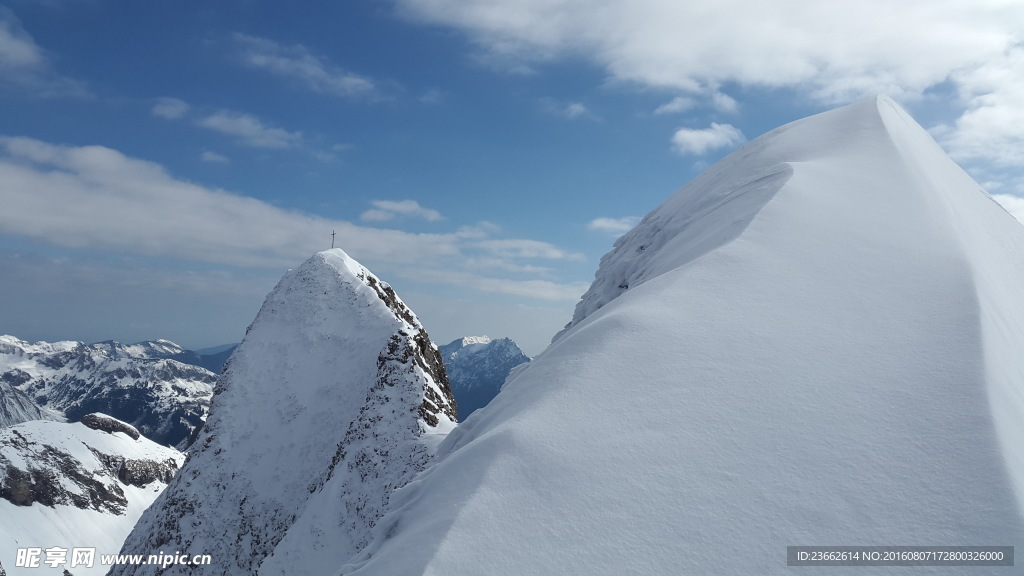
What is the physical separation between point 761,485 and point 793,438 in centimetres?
98

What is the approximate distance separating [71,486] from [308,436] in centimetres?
17106

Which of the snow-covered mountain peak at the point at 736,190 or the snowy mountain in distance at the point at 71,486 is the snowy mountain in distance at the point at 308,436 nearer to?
the snow-covered mountain peak at the point at 736,190

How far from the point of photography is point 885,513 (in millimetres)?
6258

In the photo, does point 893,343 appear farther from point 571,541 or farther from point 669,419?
point 571,541

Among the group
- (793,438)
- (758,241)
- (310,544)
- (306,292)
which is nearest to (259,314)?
(306,292)

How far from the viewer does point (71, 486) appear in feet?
504

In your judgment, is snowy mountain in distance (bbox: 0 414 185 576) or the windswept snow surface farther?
snowy mountain in distance (bbox: 0 414 185 576)

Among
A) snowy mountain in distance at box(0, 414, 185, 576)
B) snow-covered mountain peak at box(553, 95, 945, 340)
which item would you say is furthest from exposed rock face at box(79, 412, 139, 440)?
snow-covered mountain peak at box(553, 95, 945, 340)

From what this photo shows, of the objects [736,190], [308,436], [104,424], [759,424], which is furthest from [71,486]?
[759,424]

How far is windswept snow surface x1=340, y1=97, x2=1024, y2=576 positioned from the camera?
6.27 m

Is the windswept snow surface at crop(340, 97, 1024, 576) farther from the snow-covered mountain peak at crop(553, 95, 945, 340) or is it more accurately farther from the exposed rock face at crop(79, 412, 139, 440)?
the exposed rock face at crop(79, 412, 139, 440)

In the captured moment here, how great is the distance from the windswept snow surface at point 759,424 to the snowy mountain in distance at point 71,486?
166m

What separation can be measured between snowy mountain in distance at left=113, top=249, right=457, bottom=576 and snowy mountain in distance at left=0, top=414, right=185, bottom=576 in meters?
134

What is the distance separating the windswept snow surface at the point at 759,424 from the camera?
6266 millimetres
